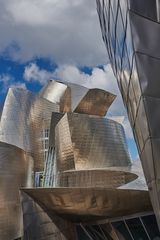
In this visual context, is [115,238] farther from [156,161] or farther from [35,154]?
[35,154]

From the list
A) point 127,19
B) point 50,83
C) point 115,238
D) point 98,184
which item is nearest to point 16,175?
point 98,184

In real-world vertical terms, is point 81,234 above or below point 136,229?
below

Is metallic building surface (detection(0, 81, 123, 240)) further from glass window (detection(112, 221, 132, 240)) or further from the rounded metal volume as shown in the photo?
glass window (detection(112, 221, 132, 240))

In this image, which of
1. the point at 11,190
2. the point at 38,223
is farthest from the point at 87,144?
the point at 38,223

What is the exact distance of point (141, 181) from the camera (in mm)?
14609

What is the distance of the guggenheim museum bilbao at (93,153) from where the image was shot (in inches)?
227

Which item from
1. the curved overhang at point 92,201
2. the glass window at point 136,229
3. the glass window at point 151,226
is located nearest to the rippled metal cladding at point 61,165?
the curved overhang at point 92,201

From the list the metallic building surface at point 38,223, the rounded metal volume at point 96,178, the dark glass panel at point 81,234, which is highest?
the rounded metal volume at point 96,178

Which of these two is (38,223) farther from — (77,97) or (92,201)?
(77,97)

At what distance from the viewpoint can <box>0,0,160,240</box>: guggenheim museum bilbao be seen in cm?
575

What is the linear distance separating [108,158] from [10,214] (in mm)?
7626

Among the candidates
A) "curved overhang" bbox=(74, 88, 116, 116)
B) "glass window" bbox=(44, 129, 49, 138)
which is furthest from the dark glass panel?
"curved overhang" bbox=(74, 88, 116, 116)

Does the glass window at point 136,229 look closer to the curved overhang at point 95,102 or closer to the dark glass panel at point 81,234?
the dark glass panel at point 81,234

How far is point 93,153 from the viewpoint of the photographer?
22641 mm
